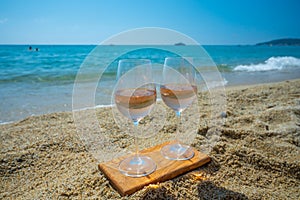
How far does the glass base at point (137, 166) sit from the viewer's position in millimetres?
1357

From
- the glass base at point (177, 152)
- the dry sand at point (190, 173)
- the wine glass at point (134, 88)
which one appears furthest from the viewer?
the glass base at point (177, 152)

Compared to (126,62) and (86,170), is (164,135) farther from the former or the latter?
(126,62)

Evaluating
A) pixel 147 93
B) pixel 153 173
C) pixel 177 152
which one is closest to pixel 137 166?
pixel 153 173

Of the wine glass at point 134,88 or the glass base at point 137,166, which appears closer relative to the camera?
the wine glass at point 134,88

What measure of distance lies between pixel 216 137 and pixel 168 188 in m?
0.88

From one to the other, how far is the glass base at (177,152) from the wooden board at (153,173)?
0.11ft

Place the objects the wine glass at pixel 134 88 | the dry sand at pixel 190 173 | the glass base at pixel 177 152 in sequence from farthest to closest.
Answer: the glass base at pixel 177 152 < the dry sand at pixel 190 173 < the wine glass at pixel 134 88

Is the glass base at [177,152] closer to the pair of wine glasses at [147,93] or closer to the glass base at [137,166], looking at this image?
the pair of wine glasses at [147,93]

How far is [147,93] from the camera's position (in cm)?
121

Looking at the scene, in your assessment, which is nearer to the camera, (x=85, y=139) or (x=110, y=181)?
(x=110, y=181)

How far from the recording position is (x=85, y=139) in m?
2.18

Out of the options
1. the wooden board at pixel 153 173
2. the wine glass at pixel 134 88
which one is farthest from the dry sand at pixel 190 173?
the wine glass at pixel 134 88

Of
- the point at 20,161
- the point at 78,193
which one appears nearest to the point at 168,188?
the point at 78,193

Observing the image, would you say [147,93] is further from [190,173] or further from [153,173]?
[190,173]
